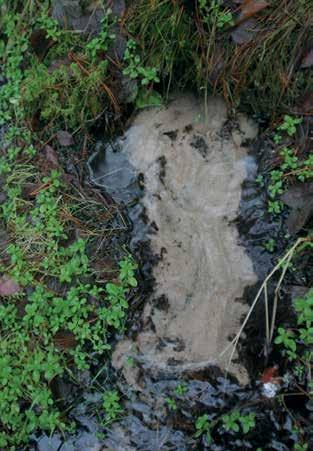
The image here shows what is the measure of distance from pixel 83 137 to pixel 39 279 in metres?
0.91

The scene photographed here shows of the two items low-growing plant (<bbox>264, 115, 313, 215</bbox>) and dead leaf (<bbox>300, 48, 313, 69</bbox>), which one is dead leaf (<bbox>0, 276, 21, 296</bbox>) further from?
dead leaf (<bbox>300, 48, 313, 69</bbox>)

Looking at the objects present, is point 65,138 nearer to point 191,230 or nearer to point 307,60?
point 191,230

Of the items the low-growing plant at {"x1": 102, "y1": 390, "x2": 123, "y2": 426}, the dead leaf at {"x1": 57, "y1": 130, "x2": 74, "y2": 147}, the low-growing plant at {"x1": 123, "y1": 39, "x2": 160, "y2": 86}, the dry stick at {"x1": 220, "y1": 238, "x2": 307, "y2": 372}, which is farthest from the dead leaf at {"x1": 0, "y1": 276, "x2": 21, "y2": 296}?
the low-growing plant at {"x1": 123, "y1": 39, "x2": 160, "y2": 86}

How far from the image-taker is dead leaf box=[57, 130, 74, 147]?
11.0 feet

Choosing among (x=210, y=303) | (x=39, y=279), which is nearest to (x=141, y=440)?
(x=210, y=303)

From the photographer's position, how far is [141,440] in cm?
268

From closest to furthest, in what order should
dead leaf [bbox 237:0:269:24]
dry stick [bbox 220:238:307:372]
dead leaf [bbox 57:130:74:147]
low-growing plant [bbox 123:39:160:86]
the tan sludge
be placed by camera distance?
1. dry stick [bbox 220:238:307:372]
2. the tan sludge
3. dead leaf [bbox 237:0:269:24]
4. low-growing plant [bbox 123:39:160:86]
5. dead leaf [bbox 57:130:74:147]

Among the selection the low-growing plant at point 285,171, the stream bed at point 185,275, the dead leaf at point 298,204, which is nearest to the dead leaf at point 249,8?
the stream bed at point 185,275

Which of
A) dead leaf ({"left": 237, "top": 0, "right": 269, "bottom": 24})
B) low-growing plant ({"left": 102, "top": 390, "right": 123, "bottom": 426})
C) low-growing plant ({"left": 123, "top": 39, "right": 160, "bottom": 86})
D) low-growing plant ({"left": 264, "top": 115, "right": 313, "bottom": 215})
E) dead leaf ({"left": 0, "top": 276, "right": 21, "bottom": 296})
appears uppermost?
dead leaf ({"left": 237, "top": 0, "right": 269, "bottom": 24})

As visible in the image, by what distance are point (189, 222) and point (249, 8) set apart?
1175 mm

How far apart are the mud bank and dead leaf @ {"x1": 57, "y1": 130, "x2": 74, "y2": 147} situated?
8.9 inches

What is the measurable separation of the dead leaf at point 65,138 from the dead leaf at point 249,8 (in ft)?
3.87

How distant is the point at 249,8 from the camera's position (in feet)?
9.62

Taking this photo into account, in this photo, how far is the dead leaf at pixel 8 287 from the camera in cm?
301
